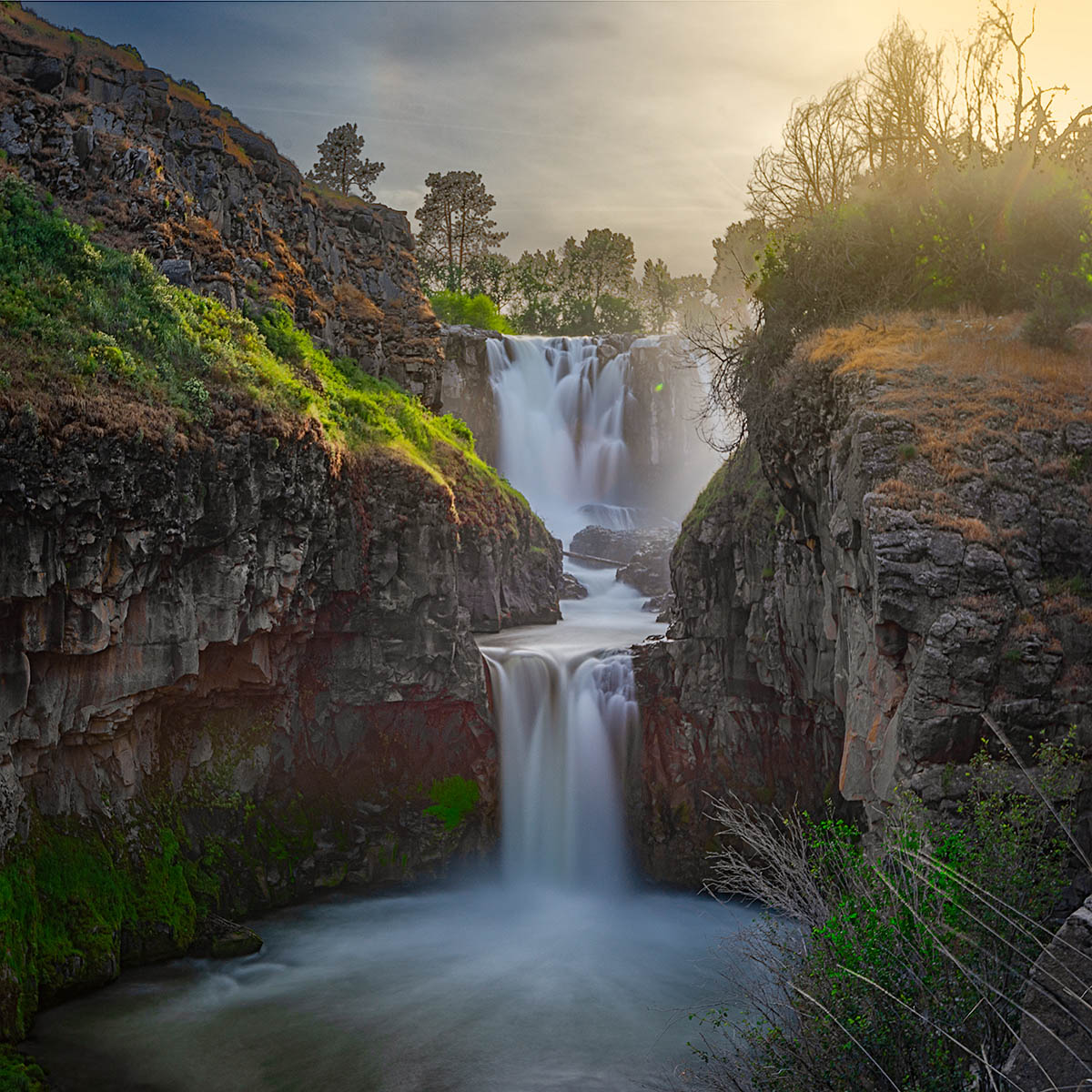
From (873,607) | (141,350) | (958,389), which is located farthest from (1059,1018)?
(141,350)

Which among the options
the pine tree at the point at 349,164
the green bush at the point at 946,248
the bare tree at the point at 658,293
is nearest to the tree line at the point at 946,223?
the green bush at the point at 946,248

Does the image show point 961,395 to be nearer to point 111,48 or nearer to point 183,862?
point 183,862

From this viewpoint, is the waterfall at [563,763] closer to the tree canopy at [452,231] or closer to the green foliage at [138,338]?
the green foliage at [138,338]

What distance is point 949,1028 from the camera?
9320 millimetres

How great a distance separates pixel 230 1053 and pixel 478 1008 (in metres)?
4.26

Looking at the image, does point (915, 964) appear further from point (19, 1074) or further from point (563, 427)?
point (563, 427)

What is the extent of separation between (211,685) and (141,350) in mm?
6839

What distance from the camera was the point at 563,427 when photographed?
5188cm

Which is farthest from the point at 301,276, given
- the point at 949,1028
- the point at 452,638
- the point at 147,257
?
the point at 949,1028

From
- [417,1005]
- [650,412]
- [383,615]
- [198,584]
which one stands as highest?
[650,412]

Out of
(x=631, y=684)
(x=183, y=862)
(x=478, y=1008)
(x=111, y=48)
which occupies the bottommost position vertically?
(x=478, y=1008)

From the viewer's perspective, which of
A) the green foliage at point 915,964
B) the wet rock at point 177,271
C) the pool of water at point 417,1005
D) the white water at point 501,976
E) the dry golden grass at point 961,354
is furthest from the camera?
the wet rock at point 177,271

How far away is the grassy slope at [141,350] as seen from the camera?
17.9 m

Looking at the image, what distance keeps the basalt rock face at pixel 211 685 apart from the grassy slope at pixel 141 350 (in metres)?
0.57
